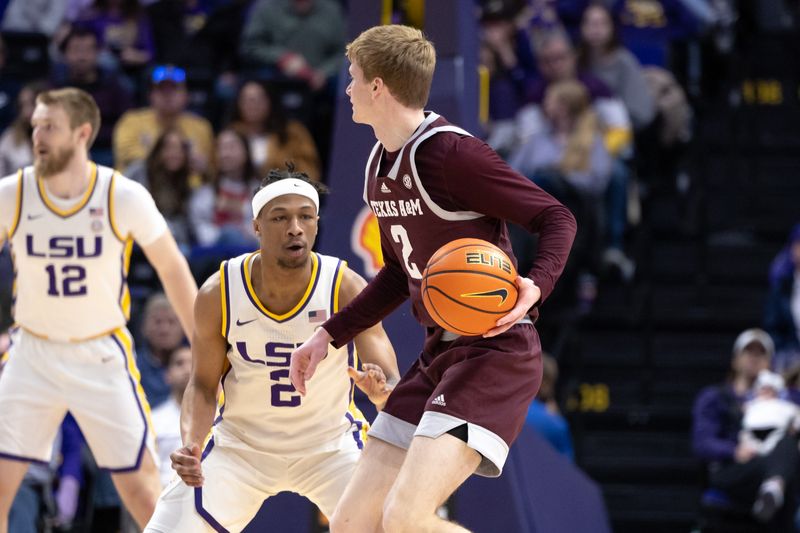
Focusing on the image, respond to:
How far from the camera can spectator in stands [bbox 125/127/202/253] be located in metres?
10.3

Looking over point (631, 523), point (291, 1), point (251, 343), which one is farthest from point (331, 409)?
point (291, 1)

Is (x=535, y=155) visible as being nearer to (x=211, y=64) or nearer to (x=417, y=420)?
(x=211, y=64)

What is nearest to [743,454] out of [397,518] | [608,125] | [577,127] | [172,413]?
[577,127]

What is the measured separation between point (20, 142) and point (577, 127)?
13.3 ft

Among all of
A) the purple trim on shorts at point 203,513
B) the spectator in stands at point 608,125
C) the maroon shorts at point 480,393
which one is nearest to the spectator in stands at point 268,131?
the spectator in stands at point 608,125

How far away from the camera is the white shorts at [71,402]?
657 centimetres

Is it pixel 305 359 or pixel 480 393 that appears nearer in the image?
pixel 480 393

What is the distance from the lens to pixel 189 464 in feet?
17.1

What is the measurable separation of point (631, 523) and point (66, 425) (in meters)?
4.25

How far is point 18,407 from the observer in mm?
6578

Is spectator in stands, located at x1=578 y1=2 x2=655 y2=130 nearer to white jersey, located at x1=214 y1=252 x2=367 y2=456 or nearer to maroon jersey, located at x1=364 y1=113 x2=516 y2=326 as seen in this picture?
white jersey, located at x1=214 y1=252 x2=367 y2=456

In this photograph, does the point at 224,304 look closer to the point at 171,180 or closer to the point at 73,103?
the point at 73,103

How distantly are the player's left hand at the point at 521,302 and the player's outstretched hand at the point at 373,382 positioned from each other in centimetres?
74

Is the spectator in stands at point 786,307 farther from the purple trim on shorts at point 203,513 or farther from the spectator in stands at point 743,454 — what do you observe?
the purple trim on shorts at point 203,513
